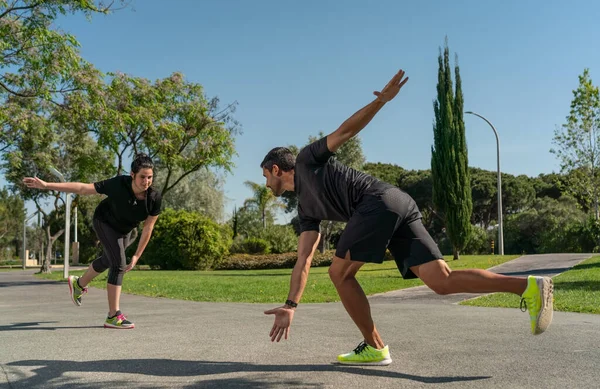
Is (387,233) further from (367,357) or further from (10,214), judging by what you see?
(10,214)

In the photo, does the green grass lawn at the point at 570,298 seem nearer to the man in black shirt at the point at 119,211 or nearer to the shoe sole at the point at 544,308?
the shoe sole at the point at 544,308

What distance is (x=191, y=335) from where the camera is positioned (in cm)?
522

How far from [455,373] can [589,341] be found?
1.86 metres

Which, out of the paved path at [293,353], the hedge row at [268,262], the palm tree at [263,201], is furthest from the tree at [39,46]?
the palm tree at [263,201]

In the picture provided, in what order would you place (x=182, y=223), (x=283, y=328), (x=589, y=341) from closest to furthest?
(x=283, y=328) → (x=589, y=341) → (x=182, y=223)

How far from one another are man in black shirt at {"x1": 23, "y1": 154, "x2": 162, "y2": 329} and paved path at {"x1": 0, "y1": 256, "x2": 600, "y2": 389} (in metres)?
0.41

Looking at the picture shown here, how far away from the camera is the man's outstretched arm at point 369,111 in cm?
323

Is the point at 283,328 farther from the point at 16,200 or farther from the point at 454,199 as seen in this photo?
the point at 16,200

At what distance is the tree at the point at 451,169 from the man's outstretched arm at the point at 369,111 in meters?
22.8

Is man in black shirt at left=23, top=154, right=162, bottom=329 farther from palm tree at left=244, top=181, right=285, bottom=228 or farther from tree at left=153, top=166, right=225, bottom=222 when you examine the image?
palm tree at left=244, top=181, right=285, bottom=228

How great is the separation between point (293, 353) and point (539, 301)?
6.23 ft

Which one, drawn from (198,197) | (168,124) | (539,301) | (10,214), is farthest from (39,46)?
(10,214)

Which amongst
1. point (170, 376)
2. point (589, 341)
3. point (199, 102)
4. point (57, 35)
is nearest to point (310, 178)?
point (170, 376)

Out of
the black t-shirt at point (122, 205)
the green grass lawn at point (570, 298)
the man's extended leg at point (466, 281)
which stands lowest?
the green grass lawn at point (570, 298)
